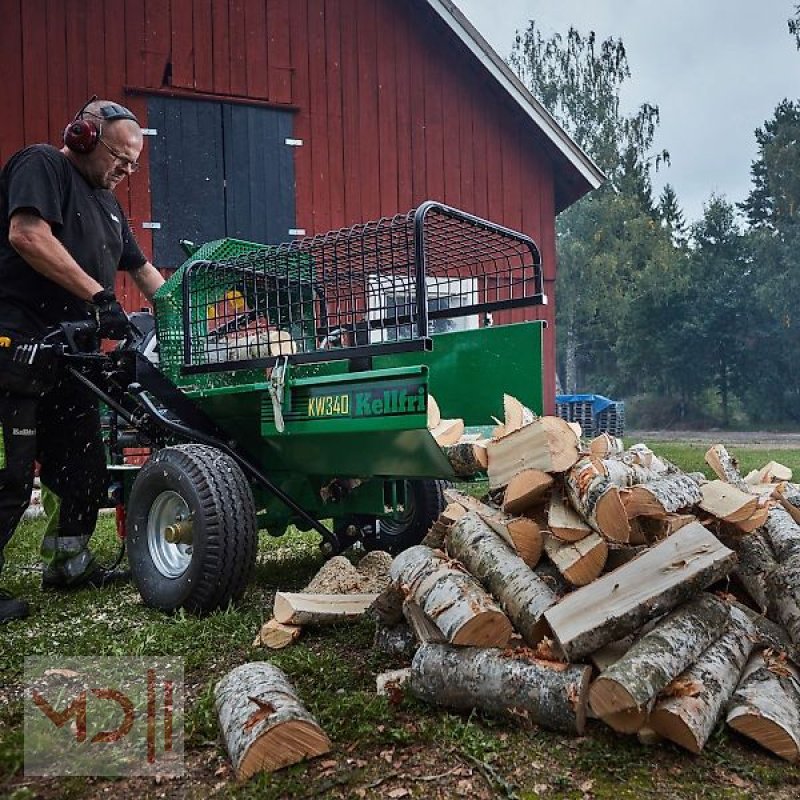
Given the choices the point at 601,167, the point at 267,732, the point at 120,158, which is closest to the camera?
the point at 267,732

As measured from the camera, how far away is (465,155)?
10.7 metres

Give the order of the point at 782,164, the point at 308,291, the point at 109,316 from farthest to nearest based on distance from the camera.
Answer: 1. the point at 782,164
2. the point at 308,291
3. the point at 109,316

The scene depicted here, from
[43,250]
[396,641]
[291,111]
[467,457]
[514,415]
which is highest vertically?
[291,111]

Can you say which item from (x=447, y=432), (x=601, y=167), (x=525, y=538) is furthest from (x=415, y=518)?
(x=601, y=167)

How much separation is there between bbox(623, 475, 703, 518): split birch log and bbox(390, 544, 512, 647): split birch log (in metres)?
0.59

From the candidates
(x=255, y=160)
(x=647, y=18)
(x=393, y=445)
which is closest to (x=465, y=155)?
(x=255, y=160)

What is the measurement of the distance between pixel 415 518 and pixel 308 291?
1.43 metres

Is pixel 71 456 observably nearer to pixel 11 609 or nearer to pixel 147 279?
pixel 11 609

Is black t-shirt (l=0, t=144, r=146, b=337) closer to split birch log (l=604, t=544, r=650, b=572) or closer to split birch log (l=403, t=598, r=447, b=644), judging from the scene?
split birch log (l=403, t=598, r=447, b=644)

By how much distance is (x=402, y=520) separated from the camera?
15.6 ft

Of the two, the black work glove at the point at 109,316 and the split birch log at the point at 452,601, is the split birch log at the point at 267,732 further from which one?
the black work glove at the point at 109,316

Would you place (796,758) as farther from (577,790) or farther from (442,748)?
(442,748)

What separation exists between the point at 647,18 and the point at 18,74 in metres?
48.0

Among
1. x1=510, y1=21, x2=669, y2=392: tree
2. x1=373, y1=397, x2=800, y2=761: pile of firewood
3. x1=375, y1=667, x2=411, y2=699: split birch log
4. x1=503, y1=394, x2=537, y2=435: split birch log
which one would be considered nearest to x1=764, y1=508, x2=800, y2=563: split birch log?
x1=373, y1=397, x2=800, y2=761: pile of firewood
